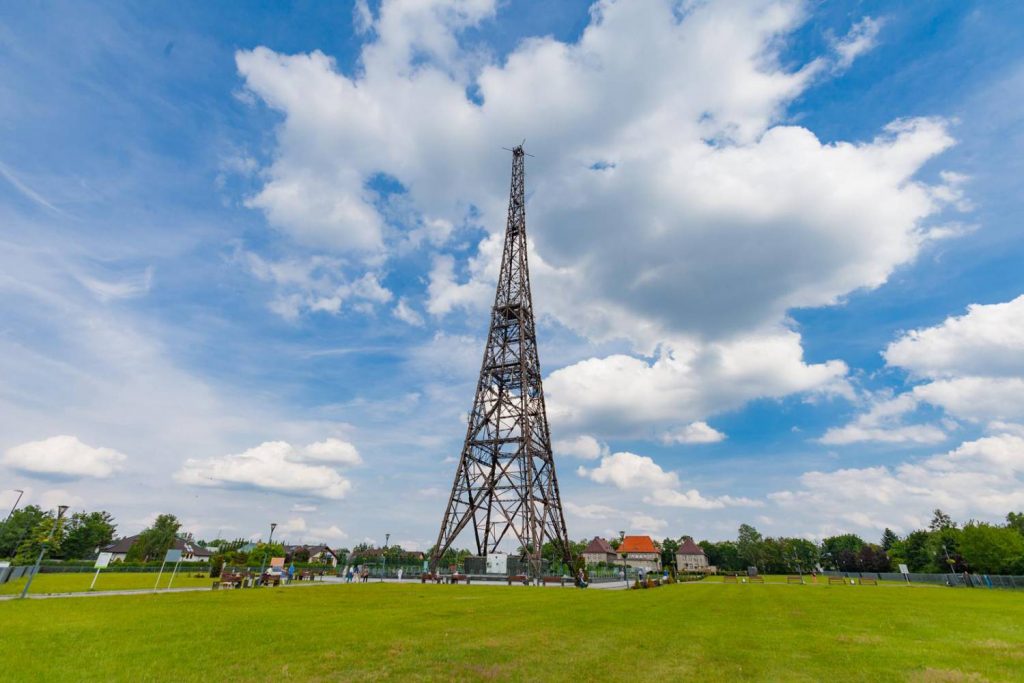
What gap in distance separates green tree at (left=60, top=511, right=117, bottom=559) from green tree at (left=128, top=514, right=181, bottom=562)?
661cm

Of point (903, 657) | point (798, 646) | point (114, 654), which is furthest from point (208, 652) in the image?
point (903, 657)

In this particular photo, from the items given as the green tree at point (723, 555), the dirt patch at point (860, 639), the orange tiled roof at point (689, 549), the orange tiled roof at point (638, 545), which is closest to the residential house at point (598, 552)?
the orange tiled roof at point (638, 545)

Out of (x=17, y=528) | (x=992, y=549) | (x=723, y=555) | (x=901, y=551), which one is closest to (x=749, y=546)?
(x=723, y=555)

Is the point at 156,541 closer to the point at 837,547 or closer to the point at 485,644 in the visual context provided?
the point at 485,644

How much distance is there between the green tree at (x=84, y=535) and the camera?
6925 cm

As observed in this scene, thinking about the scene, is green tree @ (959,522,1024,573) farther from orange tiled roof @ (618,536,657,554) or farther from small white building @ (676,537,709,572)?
orange tiled roof @ (618,536,657,554)

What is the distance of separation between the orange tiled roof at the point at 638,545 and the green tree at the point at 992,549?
65205 millimetres

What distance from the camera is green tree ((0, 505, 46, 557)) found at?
6319 cm

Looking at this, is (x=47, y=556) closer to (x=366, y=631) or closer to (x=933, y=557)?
(x=366, y=631)

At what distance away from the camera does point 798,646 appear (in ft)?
34.0

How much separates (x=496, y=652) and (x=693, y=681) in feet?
12.4

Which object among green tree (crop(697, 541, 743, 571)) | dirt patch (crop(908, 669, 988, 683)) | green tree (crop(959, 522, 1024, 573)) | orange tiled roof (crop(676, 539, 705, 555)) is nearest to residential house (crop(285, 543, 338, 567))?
orange tiled roof (crop(676, 539, 705, 555))

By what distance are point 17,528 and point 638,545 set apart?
110846 millimetres

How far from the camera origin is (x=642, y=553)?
106 meters
